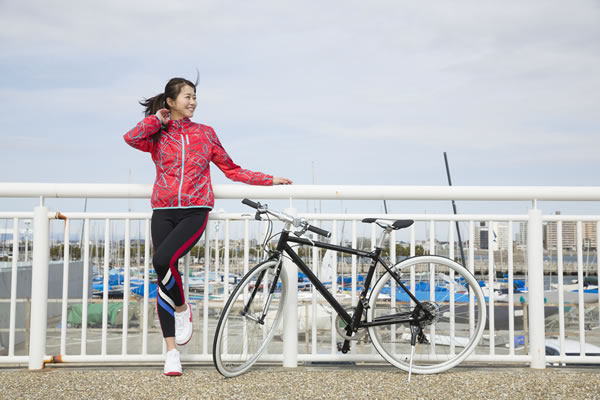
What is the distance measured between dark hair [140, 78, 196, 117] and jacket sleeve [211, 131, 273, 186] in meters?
0.34

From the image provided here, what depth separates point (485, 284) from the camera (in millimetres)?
3545

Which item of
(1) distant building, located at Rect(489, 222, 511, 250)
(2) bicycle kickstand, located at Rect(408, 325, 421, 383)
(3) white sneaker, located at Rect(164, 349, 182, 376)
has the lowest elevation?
(3) white sneaker, located at Rect(164, 349, 182, 376)

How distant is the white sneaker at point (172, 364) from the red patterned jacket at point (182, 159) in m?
0.89

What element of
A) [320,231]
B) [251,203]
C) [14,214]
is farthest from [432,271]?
[14,214]

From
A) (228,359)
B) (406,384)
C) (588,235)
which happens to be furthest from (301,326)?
(588,235)

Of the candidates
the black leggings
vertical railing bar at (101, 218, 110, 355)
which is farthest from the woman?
vertical railing bar at (101, 218, 110, 355)

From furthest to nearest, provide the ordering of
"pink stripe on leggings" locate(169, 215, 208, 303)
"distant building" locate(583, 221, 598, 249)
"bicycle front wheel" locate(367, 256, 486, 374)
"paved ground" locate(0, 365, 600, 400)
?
1. "distant building" locate(583, 221, 598, 249)
2. "bicycle front wheel" locate(367, 256, 486, 374)
3. "pink stripe on leggings" locate(169, 215, 208, 303)
4. "paved ground" locate(0, 365, 600, 400)

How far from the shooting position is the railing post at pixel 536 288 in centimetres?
341

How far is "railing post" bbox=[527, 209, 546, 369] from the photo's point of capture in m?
3.41

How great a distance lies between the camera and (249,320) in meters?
3.15

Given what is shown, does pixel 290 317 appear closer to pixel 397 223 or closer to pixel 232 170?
pixel 397 223

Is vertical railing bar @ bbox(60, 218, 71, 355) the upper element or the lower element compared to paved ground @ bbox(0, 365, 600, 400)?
upper

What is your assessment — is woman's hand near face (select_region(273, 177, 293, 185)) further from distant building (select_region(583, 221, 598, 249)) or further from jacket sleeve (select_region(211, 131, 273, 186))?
distant building (select_region(583, 221, 598, 249))

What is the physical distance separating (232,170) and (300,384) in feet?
4.50
